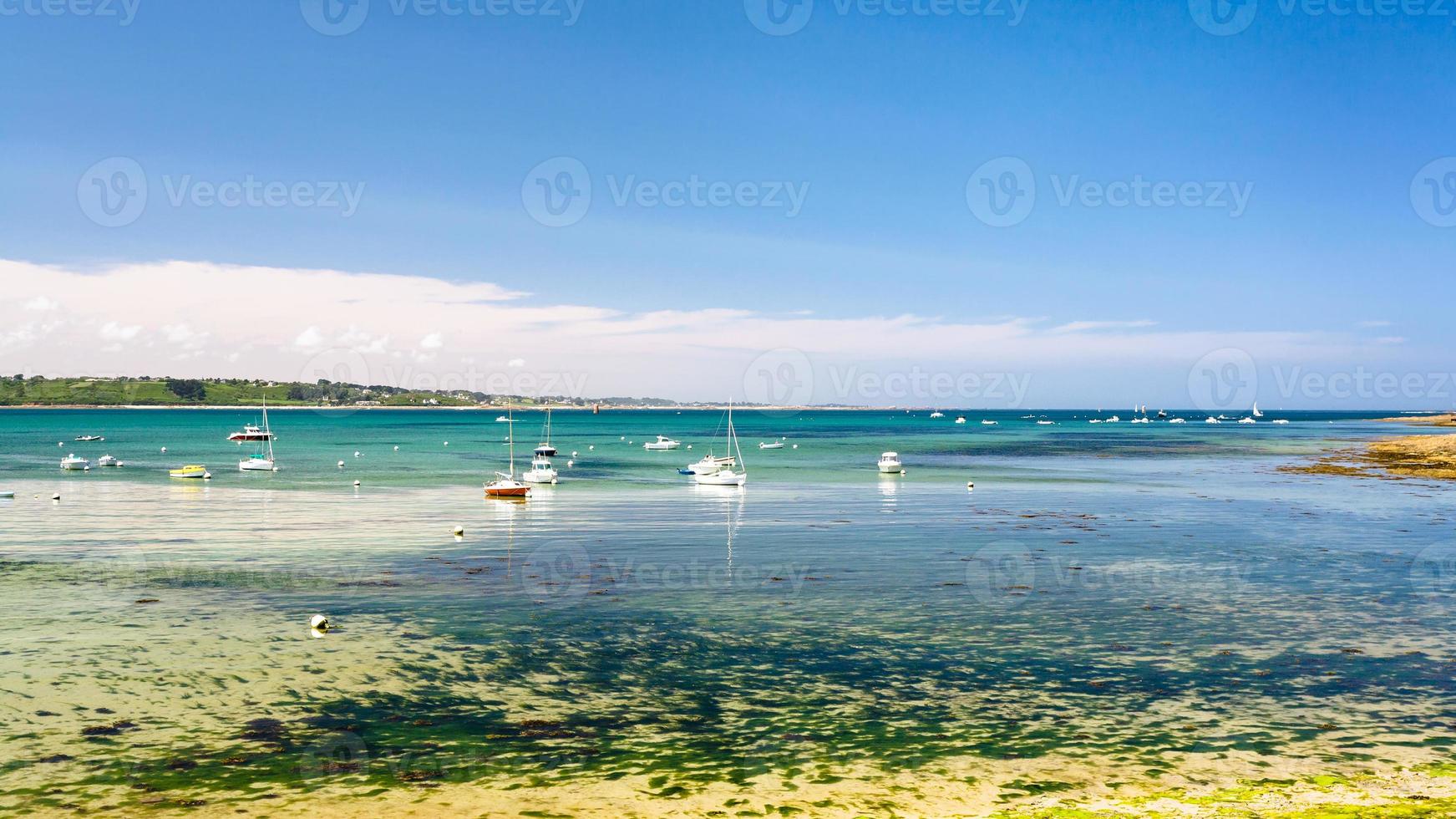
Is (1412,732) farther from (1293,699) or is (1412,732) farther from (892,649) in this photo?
(892,649)

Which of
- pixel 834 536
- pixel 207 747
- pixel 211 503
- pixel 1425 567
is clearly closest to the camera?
pixel 207 747

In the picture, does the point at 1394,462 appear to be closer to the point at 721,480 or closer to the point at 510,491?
the point at 721,480

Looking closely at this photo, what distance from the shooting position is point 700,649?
99.1 ft

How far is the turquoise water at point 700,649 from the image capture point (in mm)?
20594

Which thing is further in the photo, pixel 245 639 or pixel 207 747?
pixel 245 639

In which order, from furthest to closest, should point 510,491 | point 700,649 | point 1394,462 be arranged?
1. point 1394,462
2. point 510,491
3. point 700,649

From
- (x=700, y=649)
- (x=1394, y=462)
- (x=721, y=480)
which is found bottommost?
(x=700, y=649)

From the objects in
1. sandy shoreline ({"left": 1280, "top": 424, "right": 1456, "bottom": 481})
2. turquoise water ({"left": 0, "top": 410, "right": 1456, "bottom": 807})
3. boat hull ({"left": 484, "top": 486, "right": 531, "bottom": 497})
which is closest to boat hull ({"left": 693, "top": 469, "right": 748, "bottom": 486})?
boat hull ({"left": 484, "top": 486, "right": 531, "bottom": 497})

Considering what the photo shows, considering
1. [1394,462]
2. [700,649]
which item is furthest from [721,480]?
[1394,462]

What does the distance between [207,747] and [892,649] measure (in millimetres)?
18363

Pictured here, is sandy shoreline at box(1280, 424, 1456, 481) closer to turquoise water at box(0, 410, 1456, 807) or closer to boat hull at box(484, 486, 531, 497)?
turquoise water at box(0, 410, 1456, 807)

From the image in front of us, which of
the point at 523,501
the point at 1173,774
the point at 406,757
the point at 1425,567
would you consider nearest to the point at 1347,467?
the point at 1425,567

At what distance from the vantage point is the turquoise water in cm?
2059

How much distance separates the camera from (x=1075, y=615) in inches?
1374
